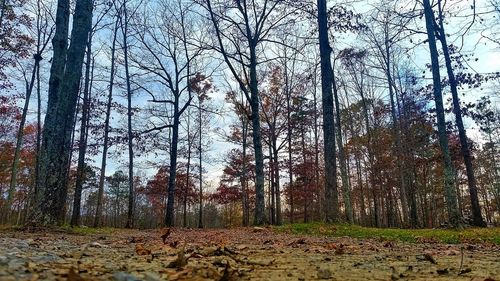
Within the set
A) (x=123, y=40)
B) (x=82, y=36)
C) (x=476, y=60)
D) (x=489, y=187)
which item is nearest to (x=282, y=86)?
(x=123, y=40)

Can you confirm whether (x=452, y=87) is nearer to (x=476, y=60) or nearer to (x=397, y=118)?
(x=476, y=60)

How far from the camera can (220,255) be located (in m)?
2.65

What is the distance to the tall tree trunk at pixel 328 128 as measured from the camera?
10.5 m

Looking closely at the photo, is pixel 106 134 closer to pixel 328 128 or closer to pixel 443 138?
pixel 328 128

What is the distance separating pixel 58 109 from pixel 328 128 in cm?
750

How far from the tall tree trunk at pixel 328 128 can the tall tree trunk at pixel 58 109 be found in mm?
7155

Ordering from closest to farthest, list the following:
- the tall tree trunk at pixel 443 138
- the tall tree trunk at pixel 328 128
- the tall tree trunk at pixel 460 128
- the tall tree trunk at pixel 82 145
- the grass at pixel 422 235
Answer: the grass at pixel 422 235
the tall tree trunk at pixel 443 138
the tall tree trunk at pixel 328 128
the tall tree trunk at pixel 460 128
the tall tree trunk at pixel 82 145

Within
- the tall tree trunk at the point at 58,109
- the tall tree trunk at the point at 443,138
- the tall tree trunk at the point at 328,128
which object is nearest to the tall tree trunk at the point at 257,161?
the tall tree trunk at the point at 328,128

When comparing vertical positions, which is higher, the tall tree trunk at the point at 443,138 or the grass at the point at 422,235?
the tall tree trunk at the point at 443,138

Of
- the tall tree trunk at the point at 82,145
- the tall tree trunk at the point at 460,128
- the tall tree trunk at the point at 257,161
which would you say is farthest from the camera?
the tall tree trunk at the point at 82,145

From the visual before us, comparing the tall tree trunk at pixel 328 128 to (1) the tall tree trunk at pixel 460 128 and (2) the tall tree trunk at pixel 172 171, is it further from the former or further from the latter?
(2) the tall tree trunk at pixel 172 171

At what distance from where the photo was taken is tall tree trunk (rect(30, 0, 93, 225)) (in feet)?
22.3

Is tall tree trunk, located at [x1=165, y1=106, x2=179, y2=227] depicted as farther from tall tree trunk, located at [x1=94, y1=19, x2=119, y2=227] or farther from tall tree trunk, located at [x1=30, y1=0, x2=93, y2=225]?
tall tree trunk, located at [x1=30, y1=0, x2=93, y2=225]

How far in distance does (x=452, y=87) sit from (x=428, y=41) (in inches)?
174
